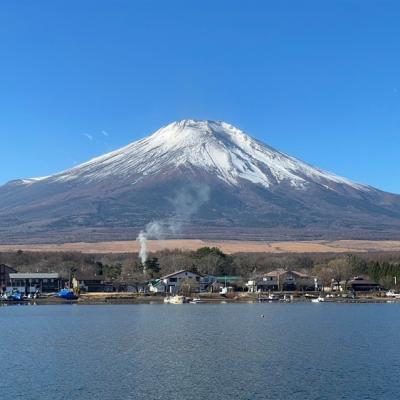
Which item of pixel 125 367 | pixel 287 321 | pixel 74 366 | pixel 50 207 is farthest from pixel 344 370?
pixel 50 207

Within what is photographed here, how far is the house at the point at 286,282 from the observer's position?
81.9 meters

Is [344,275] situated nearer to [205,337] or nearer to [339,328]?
[339,328]

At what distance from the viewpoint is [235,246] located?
138m

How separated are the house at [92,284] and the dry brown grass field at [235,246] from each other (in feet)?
139

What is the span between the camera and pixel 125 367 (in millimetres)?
26969

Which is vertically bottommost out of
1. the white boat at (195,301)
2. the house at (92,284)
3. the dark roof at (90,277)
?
the white boat at (195,301)

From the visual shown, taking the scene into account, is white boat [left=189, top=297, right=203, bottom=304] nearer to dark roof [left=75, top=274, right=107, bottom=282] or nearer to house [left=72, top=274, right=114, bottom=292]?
house [left=72, top=274, right=114, bottom=292]

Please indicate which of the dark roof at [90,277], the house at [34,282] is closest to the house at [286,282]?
the dark roof at [90,277]

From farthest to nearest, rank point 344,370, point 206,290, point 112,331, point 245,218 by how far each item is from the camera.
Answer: point 245,218 < point 206,290 < point 112,331 < point 344,370

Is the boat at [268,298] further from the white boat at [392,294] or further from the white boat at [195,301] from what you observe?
the white boat at [392,294]

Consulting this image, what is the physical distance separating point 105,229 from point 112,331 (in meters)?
132

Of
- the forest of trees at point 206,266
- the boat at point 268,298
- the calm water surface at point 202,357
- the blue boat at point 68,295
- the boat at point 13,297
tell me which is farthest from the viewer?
the forest of trees at point 206,266

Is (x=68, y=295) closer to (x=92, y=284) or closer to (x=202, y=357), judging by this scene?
(x=92, y=284)

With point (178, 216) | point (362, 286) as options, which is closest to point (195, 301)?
→ point (362, 286)
